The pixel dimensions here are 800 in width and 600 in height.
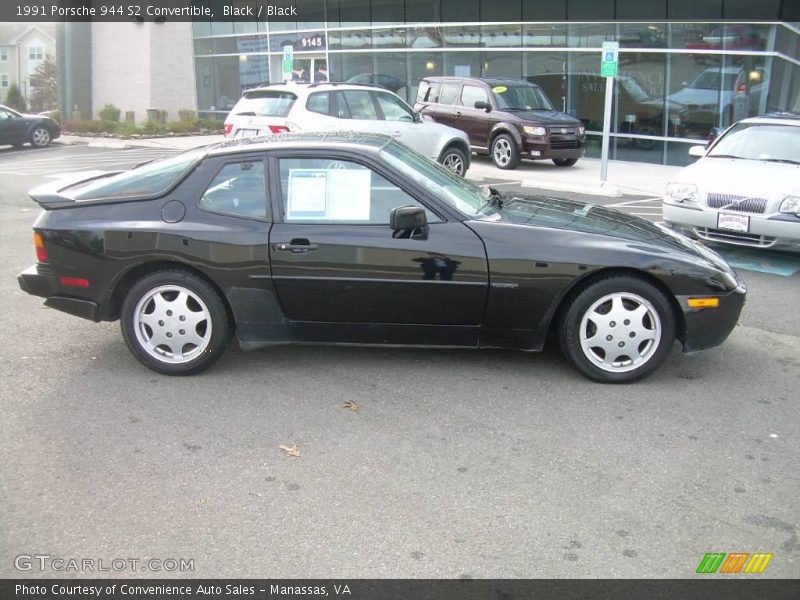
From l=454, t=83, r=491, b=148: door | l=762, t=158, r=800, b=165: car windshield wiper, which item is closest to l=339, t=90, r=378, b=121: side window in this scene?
l=454, t=83, r=491, b=148: door

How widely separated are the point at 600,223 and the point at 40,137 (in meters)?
22.8

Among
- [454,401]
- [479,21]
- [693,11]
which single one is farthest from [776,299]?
[479,21]

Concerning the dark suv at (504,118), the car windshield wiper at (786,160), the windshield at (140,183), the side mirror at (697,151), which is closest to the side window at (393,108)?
the dark suv at (504,118)

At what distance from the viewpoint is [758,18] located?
17359mm

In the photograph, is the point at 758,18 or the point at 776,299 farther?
the point at 758,18

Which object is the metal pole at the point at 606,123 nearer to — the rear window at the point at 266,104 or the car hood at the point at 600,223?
the rear window at the point at 266,104

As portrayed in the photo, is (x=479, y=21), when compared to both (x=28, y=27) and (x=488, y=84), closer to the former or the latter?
(x=488, y=84)

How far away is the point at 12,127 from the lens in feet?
77.3

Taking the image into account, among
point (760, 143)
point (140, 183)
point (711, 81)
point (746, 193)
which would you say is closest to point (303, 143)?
point (140, 183)

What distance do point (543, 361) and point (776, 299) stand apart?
289 centimetres

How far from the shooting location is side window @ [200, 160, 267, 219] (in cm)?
522

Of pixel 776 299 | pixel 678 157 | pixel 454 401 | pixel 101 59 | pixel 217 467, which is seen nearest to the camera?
pixel 217 467

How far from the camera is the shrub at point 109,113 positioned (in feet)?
101
